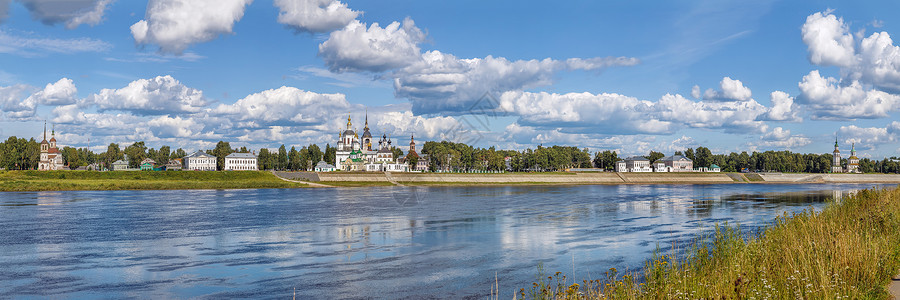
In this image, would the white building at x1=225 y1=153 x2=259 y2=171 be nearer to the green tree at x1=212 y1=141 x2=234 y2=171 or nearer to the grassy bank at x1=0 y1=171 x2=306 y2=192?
the green tree at x1=212 y1=141 x2=234 y2=171

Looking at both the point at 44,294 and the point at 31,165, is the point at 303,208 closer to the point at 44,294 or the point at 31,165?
the point at 44,294

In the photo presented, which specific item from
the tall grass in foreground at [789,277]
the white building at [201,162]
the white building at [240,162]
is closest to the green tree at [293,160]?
the white building at [240,162]

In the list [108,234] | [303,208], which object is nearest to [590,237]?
[108,234]

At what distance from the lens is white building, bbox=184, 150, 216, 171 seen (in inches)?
6964

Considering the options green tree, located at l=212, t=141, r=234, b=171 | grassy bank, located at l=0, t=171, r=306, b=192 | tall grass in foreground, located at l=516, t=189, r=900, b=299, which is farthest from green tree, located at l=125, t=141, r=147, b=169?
tall grass in foreground, located at l=516, t=189, r=900, b=299

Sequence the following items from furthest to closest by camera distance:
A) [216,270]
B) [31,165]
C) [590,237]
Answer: [31,165], [590,237], [216,270]

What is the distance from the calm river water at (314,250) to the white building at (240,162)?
416ft

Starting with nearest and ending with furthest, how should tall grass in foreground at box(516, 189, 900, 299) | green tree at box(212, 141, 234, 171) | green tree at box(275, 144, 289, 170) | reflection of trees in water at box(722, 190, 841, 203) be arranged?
tall grass in foreground at box(516, 189, 900, 299), reflection of trees in water at box(722, 190, 841, 203), green tree at box(212, 141, 234, 171), green tree at box(275, 144, 289, 170)

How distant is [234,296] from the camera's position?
17562 millimetres

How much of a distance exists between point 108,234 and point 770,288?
33.4 meters

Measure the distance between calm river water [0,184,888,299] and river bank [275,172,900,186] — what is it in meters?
69.5

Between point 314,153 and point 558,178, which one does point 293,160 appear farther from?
point 558,178

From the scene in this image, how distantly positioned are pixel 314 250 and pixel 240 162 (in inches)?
6220

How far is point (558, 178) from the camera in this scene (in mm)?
131375
